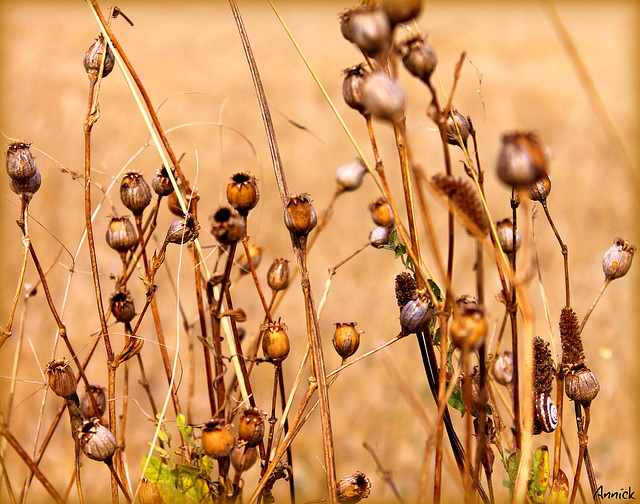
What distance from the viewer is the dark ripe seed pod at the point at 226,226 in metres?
0.48

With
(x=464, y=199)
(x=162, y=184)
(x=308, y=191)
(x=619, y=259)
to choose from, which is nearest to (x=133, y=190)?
(x=162, y=184)

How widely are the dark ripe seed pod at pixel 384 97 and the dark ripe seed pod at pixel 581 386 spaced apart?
313 millimetres

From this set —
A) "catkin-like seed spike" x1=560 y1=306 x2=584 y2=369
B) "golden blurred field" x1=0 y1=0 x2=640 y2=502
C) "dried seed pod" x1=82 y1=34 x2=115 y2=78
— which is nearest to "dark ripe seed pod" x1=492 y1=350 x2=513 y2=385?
"catkin-like seed spike" x1=560 y1=306 x2=584 y2=369

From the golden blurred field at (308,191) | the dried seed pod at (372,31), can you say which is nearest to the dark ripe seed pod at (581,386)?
the dried seed pod at (372,31)

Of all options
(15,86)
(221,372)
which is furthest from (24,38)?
(221,372)

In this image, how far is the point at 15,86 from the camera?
157 inches

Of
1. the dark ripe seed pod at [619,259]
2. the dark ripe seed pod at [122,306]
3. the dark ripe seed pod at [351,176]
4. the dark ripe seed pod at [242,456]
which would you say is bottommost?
the dark ripe seed pod at [242,456]

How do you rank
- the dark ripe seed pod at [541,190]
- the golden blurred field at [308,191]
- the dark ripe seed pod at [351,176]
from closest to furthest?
the dark ripe seed pod at [541,190] → the dark ripe seed pod at [351,176] → the golden blurred field at [308,191]

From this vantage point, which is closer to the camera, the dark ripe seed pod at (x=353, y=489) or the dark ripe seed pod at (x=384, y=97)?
the dark ripe seed pod at (x=384, y=97)

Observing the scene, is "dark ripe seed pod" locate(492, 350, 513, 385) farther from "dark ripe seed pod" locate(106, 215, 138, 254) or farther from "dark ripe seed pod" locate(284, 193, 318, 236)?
"dark ripe seed pod" locate(106, 215, 138, 254)

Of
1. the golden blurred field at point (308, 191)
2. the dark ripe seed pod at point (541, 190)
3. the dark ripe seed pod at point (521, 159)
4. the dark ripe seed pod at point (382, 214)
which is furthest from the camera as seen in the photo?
the golden blurred field at point (308, 191)

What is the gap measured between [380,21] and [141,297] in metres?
2.50

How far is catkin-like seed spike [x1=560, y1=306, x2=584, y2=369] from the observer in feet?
1.84

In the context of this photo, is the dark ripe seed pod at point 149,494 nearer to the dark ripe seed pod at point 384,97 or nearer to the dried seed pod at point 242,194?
the dried seed pod at point 242,194
